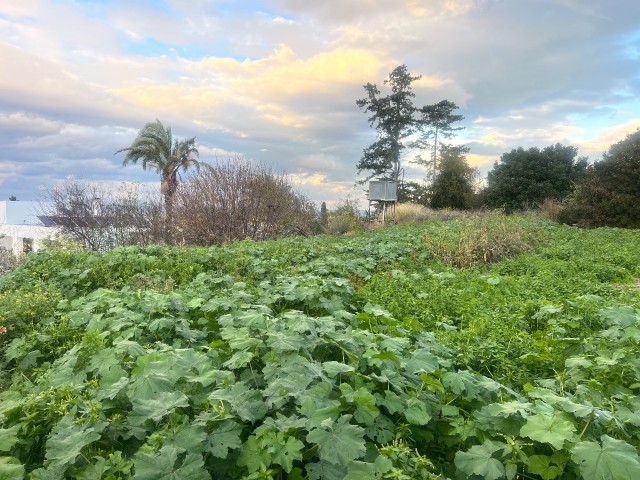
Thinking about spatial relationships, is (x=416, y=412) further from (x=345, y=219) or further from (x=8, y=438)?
(x=345, y=219)

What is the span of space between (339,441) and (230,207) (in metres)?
13.9

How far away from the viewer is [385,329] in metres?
3.42

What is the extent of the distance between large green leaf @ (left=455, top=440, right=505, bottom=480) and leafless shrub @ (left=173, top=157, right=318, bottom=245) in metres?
13.0

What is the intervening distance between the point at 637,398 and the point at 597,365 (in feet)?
1.80

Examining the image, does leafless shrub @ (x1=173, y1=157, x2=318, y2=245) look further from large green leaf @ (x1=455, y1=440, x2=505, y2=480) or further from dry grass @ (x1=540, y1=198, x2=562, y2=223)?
dry grass @ (x1=540, y1=198, x2=562, y2=223)

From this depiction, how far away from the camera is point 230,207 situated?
49.6 feet

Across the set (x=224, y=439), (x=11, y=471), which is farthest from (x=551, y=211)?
(x=11, y=471)

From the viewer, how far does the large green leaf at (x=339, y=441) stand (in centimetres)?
166

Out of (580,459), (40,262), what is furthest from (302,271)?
(580,459)

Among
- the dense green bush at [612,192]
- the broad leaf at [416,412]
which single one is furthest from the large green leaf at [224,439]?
the dense green bush at [612,192]

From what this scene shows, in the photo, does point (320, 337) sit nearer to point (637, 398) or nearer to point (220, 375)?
point (220, 375)

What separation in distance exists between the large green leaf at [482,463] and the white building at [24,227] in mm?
14542

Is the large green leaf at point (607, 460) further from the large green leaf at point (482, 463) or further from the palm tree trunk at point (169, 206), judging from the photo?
the palm tree trunk at point (169, 206)

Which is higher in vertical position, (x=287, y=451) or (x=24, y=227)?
(x=287, y=451)
